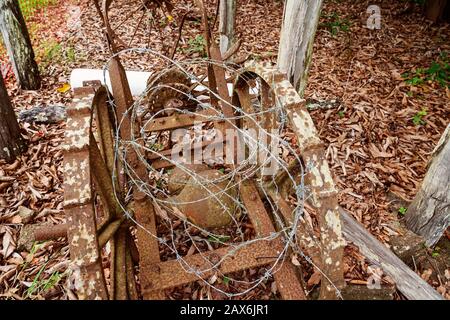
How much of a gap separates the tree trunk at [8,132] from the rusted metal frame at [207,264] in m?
2.37

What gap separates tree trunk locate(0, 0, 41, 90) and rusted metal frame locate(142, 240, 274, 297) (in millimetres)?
3600

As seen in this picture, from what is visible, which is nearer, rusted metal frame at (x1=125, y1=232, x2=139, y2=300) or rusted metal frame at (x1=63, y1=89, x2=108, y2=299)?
rusted metal frame at (x1=63, y1=89, x2=108, y2=299)

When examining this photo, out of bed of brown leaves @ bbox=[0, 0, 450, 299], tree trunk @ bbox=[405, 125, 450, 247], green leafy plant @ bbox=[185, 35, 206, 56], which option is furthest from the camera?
green leafy plant @ bbox=[185, 35, 206, 56]

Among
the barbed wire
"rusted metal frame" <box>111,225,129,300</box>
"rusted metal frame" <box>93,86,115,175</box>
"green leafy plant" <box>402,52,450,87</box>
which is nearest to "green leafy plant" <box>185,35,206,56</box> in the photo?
the barbed wire

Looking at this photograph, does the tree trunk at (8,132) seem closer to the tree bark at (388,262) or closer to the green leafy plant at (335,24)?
the tree bark at (388,262)

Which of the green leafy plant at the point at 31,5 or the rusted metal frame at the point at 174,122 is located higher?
the green leafy plant at the point at 31,5

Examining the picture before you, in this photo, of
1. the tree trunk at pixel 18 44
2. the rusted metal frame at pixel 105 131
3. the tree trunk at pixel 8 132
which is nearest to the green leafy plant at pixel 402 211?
the rusted metal frame at pixel 105 131

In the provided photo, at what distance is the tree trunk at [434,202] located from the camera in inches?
106

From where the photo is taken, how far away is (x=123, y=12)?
6.50 m

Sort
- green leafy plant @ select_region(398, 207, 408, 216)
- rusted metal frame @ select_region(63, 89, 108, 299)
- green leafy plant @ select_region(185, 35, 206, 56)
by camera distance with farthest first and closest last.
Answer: green leafy plant @ select_region(185, 35, 206, 56)
green leafy plant @ select_region(398, 207, 408, 216)
rusted metal frame @ select_region(63, 89, 108, 299)

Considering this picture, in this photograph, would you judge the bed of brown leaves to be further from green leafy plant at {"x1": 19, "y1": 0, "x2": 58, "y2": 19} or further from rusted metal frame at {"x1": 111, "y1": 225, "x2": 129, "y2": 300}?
rusted metal frame at {"x1": 111, "y1": 225, "x2": 129, "y2": 300}

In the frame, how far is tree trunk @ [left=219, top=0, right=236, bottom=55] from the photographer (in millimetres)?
4438
